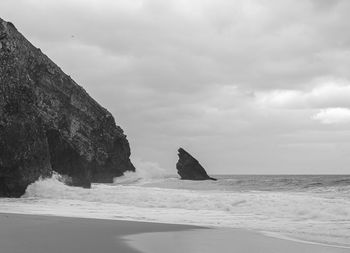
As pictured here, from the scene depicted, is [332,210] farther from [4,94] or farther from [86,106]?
[86,106]

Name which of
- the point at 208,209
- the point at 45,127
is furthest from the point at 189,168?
the point at 208,209

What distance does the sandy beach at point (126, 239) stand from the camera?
9031mm

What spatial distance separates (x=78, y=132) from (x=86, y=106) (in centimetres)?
546

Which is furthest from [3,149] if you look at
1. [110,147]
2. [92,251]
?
[110,147]

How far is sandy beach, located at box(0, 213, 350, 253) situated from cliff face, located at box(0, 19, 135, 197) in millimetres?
10529

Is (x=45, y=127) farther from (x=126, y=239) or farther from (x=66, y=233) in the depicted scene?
(x=126, y=239)

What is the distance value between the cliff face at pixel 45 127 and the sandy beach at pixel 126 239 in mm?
10529

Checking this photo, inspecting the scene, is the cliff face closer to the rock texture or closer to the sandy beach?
the rock texture

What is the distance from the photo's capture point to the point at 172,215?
52.5ft

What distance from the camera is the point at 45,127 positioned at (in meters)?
36.4

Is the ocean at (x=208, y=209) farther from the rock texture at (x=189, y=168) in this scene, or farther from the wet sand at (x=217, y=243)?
the rock texture at (x=189, y=168)

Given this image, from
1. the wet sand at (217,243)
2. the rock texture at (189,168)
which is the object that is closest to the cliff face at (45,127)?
the rock texture at (189,168)

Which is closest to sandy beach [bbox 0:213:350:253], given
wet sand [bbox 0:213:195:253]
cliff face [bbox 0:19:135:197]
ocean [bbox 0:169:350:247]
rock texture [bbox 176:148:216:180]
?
wet sand [bbox 0:213:195:253]

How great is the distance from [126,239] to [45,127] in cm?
2775
